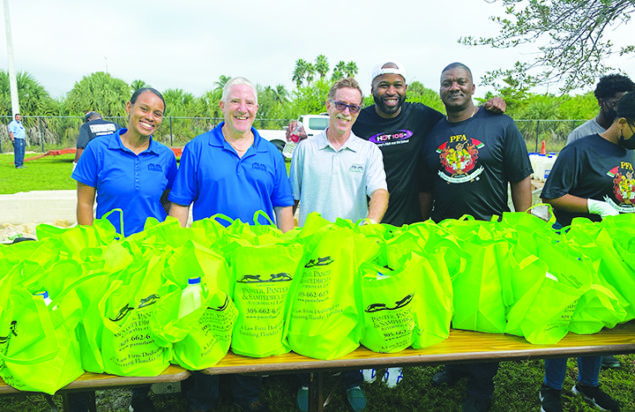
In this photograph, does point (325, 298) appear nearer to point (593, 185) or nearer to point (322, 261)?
point (322, 261)

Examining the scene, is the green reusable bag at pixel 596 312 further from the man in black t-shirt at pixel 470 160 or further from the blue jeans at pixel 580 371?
the man in black t-shirt at pixel 470 160

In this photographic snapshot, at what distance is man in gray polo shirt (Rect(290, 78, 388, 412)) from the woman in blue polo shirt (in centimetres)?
99

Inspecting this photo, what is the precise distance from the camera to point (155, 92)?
108 inches

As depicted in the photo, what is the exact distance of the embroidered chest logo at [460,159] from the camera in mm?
2883

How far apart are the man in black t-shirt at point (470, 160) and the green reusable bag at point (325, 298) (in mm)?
1536

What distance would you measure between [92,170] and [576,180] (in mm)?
3091

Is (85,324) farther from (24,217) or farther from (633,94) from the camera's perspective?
(24,217)

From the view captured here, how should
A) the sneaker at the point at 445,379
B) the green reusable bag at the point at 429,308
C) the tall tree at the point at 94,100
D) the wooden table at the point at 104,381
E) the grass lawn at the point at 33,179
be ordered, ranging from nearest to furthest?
the wooden table at the point at 104,381 < the green reusable bag at the point at 429,308 < the sneaker at the point at 445,379 < the grass lawn at the point at 33,179 < the tall tree at the point at 94,100

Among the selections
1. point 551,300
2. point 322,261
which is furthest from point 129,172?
point 551,300

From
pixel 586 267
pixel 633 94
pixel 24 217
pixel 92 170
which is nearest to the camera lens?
pixel 586 267

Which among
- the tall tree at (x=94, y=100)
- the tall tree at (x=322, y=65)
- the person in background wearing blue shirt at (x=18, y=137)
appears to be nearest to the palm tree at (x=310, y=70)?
the tall tree at (x=322, y=65)

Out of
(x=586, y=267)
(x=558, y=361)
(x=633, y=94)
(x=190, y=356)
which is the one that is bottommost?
(x=558, y=361)

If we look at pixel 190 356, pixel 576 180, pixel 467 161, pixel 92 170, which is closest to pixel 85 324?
pixel 190 356

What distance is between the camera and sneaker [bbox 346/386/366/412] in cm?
267
